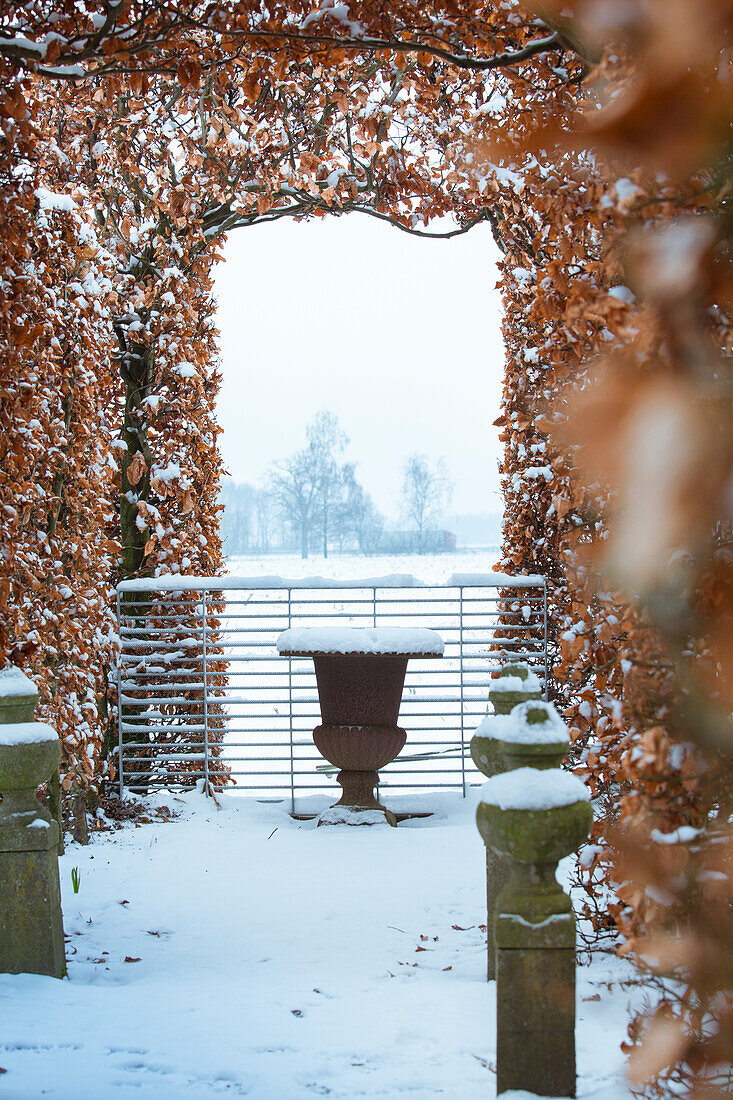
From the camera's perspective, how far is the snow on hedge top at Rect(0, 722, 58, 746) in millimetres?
2725

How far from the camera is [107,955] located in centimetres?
333

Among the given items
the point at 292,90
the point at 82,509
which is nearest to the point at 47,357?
the point at 82,509

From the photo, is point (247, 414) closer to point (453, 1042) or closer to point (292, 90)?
point (292, 90)

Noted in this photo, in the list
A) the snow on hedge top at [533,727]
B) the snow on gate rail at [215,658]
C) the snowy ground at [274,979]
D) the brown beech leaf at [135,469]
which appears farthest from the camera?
the brown beech leaf at [135,469]

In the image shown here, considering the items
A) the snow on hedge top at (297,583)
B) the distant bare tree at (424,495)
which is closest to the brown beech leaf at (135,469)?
the snow on hedge top at (297,583)

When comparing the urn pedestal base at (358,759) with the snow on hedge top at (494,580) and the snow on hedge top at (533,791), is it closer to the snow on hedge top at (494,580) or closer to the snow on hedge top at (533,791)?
the snow on hedge top at (494,580)

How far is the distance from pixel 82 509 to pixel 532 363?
2771mm

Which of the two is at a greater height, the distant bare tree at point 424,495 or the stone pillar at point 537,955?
the distant bare tree at point 424,495

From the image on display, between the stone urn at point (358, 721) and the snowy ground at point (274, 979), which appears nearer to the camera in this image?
the snowy ground at point (274, 979)

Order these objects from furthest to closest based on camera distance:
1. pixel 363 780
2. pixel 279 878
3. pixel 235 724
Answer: pixel 235 724 → pixel 363 780 → pixel 279 878

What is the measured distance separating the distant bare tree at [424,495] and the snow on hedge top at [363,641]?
1149 inches

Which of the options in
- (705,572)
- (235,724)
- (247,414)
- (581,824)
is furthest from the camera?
(247,414)

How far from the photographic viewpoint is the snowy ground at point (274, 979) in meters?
2.18

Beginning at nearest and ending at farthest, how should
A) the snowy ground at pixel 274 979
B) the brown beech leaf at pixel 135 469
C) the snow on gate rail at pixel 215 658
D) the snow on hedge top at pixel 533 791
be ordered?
the snow on hedge top at pixel 533 791, the snowy ground at pixel 274 979, the snow on gate rail at pixel 215 658, the brown beech leaf at pixel 135 469
